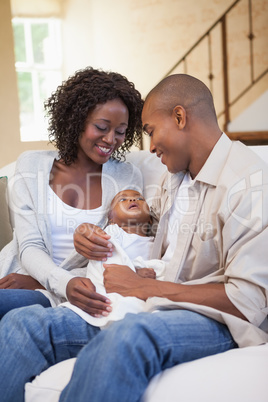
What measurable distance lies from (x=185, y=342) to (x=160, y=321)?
0.08 metres

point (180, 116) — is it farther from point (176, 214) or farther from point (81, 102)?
point (81, 102)

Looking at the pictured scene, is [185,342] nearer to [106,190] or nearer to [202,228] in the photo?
[202,228]

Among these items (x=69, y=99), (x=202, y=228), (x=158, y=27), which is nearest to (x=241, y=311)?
(x=202, y=228)

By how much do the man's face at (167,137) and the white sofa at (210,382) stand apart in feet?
2.08

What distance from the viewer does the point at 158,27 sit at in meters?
7.54

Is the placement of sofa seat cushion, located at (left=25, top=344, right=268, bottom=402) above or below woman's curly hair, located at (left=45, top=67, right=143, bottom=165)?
below

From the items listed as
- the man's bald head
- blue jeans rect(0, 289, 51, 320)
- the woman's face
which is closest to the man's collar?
the man's bald head

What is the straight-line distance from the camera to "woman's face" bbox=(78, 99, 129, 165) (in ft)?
6.75

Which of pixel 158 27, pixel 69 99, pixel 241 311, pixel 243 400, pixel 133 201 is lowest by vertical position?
pixel 243 400

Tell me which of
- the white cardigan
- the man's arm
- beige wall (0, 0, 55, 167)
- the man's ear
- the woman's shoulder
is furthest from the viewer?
beige wall (0, 0, 55, 167)

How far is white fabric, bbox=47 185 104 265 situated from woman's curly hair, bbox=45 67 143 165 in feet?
0.80

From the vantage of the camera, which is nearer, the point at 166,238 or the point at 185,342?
the point at 185,342

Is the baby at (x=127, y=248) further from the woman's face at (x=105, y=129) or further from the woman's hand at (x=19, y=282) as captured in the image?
the woman's hand at (x=19, y=282)

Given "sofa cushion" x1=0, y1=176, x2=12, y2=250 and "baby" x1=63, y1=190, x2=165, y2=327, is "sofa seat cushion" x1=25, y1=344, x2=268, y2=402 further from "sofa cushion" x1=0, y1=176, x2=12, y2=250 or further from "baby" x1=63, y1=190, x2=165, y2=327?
"sofa cushion" x1=0, y1=176, x2=12, y2=250
